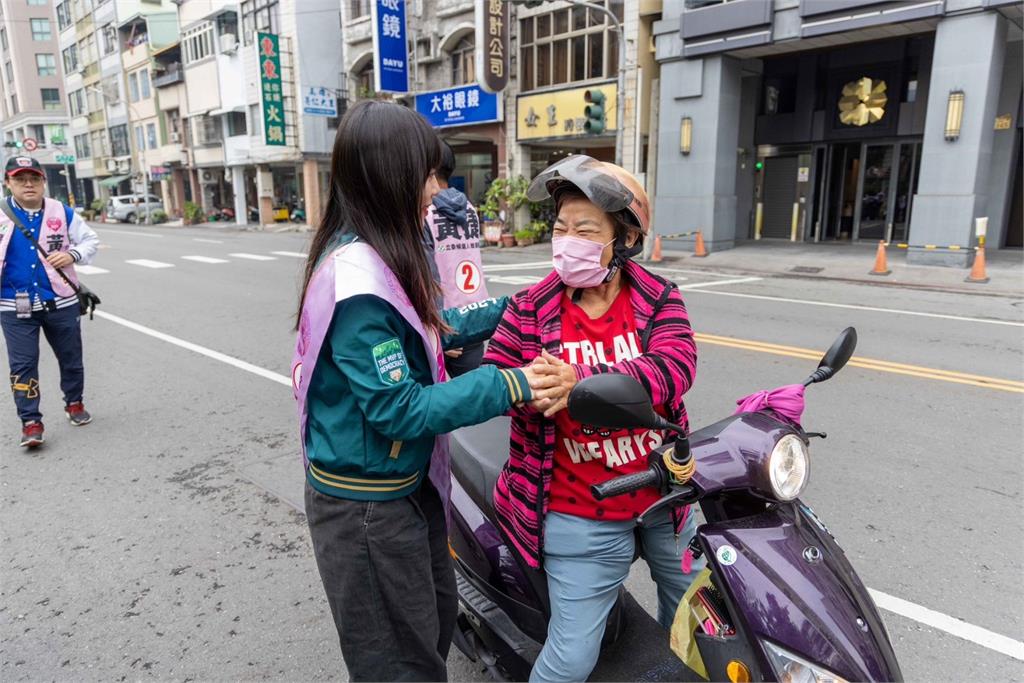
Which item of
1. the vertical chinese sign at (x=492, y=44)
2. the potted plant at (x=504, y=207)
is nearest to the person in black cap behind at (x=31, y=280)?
the potted plant at (x=504, y=207)

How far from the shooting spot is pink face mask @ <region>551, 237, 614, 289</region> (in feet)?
6.48

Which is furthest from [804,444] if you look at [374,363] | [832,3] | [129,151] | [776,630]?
[129,151]

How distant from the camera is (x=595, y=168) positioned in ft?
6.25

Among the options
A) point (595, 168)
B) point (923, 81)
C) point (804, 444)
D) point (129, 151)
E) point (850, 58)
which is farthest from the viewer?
point (129, 151)

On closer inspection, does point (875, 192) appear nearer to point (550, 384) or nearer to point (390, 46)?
point (390, 46)

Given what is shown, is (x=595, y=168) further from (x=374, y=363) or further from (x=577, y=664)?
(x=577, y=664)

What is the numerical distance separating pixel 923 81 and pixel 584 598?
19413mm

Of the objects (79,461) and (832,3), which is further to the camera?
(832,3)

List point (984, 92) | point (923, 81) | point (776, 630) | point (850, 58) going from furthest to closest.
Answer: point (850, 58), point (923, 81), point (984, 92), point (776, 630)

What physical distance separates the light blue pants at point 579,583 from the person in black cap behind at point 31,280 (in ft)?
14.9

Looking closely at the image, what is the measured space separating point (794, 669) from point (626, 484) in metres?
0.54

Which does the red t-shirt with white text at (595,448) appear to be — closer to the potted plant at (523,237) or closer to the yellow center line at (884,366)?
the yellow center line at (884,366)

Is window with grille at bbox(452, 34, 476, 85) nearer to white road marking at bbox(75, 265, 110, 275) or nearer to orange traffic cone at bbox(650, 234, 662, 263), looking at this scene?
orange traffic cone at bbox(650, 234, 662, 263)

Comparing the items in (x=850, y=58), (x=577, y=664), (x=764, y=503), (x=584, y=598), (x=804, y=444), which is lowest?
(x=577, y=664)
